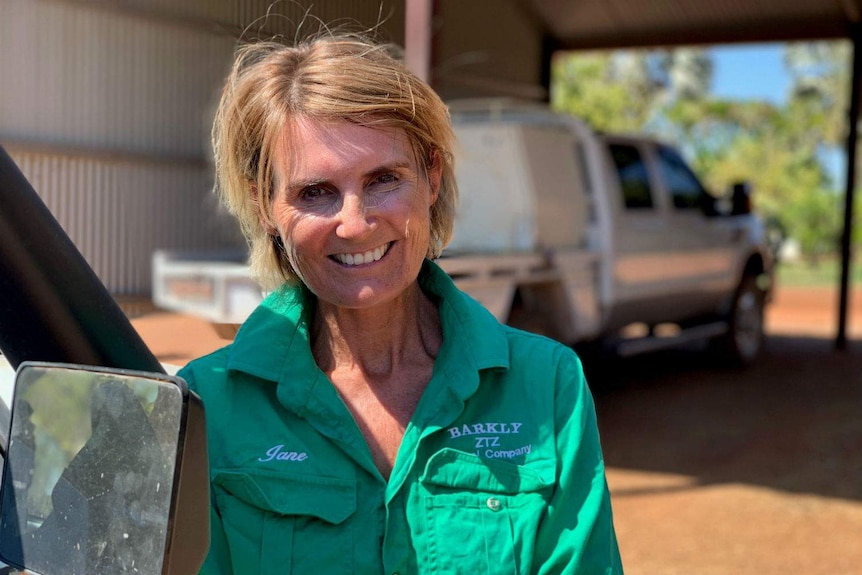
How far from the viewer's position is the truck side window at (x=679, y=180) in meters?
9.95

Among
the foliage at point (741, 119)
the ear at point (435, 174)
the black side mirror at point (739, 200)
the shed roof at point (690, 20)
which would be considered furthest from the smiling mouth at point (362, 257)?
the foliage at point (741, 119)

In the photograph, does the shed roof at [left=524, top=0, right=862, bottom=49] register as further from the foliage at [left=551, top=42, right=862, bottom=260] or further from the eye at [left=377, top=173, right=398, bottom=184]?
the foliage at [left=551, top=42, right=862, bottom=260]

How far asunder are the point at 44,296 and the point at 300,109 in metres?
0.73

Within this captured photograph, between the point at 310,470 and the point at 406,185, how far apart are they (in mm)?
569

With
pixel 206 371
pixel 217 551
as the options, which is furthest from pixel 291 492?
A: pixel 206 371

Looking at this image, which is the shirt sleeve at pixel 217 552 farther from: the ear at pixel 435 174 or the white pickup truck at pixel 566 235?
the white pickup truck at pixel 566 235

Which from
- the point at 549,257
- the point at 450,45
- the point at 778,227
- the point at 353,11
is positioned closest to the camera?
the point at 353,11

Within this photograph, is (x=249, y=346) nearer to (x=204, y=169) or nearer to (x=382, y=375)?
(x=382, y=375)

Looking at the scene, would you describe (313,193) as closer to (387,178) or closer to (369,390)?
(387,178)

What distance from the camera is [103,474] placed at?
1.31m

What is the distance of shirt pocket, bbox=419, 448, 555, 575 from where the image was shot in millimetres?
1902

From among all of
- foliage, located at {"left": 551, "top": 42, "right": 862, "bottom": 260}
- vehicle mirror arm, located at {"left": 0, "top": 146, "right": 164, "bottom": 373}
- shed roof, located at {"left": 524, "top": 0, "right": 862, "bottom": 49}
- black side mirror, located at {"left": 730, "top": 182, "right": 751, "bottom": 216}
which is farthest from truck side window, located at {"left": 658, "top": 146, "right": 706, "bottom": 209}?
foliage, located at {"left": 551, "top": 42, "right": 862, "bottom": 260}

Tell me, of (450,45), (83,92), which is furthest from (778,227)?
(83,92)

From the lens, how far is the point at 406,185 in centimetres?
209
